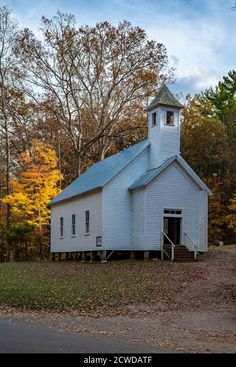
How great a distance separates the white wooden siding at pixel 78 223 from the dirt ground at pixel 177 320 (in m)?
11.1

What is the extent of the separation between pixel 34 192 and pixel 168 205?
639 inches

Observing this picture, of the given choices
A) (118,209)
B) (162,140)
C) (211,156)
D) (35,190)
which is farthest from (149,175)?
(211,156)

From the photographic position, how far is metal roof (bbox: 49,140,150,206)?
30.4 meters

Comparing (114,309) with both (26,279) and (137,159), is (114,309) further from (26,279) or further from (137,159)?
(137,159)

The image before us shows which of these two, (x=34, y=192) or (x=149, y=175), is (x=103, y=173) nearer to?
(x=149, y=175)

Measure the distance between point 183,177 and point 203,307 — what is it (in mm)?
14465

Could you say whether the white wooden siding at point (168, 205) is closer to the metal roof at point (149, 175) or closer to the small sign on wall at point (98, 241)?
the metal roof at point (149, 175)

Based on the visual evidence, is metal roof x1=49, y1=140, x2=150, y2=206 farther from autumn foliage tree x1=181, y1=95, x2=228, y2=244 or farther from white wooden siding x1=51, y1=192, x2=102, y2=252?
autumn foliage tree x1=181, y1=95, x2=228, y2=244

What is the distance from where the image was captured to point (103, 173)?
32156 millimetres

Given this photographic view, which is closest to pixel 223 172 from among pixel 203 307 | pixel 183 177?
pixel 183 177

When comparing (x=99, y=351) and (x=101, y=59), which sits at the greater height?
(x=101, y=59)

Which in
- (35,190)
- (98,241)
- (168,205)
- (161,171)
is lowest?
(98,241)

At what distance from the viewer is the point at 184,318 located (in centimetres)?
1440

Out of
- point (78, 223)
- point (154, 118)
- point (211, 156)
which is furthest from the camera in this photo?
point (211, 156)
